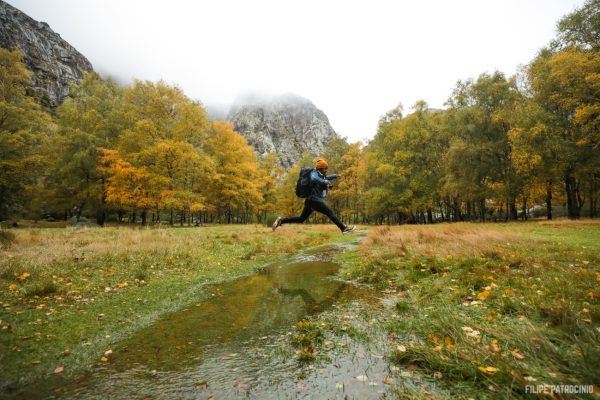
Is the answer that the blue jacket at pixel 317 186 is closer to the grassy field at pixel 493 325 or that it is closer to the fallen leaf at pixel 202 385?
the grassy field at pixel 493 325

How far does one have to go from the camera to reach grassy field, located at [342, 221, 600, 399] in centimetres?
265

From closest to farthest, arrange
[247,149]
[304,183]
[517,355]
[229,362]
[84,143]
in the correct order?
[517,355] < [229,362] < [304,183] < [84,143] < [247,149]

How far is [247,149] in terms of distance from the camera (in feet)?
142

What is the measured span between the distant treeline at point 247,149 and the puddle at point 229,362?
25044mm

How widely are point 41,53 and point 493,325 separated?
13271 centimetres


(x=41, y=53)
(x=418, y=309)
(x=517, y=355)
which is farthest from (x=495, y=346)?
(x=41, y=53)

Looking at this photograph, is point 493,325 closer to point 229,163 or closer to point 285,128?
point 229,163

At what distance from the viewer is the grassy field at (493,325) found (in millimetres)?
2654

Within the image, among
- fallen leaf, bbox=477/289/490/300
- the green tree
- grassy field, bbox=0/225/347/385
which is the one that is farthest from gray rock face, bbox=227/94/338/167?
fallen leaf, bbox=477/289/490/300

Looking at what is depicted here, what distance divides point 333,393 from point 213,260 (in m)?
9.16

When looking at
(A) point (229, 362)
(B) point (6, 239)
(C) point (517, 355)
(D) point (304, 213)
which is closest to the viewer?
(C) point (517, 355)

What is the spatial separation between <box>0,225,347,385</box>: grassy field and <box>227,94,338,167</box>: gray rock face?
147 m

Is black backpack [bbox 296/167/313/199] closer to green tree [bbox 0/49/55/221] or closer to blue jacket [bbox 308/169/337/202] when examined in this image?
blue jacket [bbox 308/169/337/202]

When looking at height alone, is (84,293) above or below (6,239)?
below
